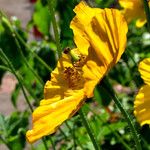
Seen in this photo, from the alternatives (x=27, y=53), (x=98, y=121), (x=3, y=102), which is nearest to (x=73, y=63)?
(x=98, y=121)

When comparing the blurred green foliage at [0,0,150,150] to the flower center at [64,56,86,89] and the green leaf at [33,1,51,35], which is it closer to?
the green leaf at [33,1,51,35]

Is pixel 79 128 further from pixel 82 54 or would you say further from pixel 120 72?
pixel 82 54

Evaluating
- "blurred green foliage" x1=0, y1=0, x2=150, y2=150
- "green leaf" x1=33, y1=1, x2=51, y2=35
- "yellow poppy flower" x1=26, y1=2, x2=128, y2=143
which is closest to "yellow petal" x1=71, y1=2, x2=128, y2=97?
"yellow poppy flower" x1=26, y1=2, x2=128, y2=143

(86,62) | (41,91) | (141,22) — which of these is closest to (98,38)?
(86,62)

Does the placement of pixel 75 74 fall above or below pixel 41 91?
above

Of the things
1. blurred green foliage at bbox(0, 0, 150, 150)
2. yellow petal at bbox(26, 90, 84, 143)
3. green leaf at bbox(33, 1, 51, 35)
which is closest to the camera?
yellow petal at bbox(26, 90, 84, 143)

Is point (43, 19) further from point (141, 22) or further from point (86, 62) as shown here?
point (86, 62)

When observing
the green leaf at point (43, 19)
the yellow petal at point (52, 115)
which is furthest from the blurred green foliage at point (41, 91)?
the yellow petal at point (52, 115)
